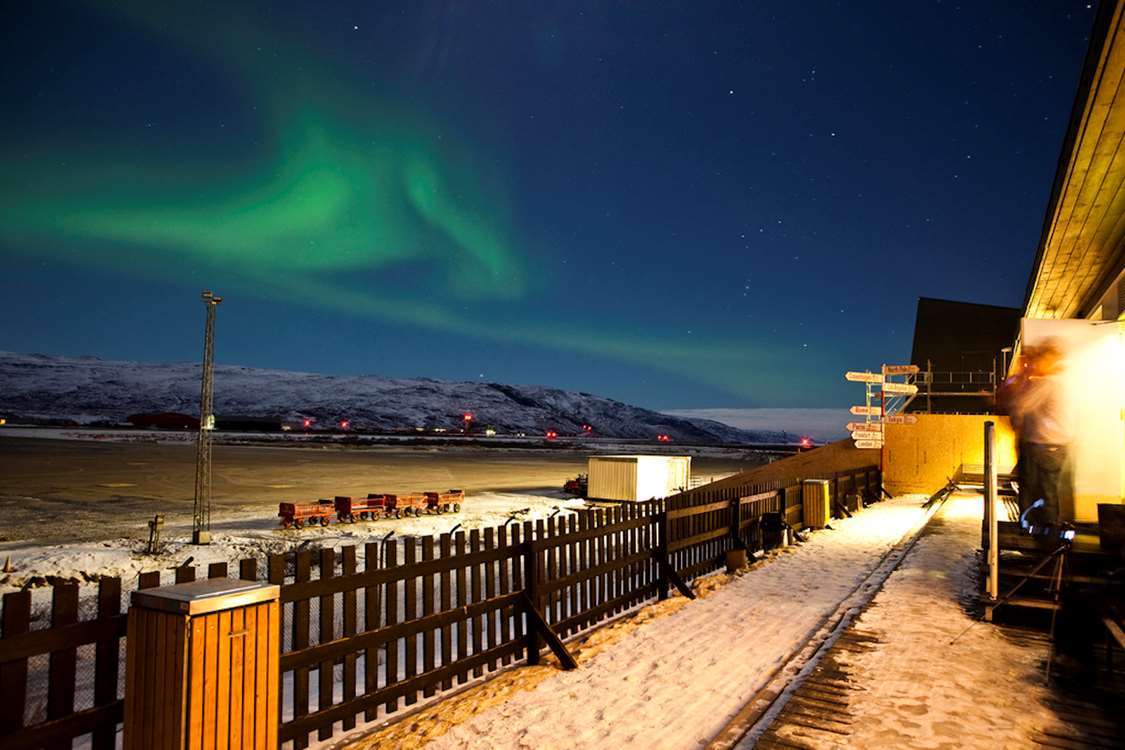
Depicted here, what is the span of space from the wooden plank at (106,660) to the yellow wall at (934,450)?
24398mm

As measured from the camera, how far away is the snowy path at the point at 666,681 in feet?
15.6

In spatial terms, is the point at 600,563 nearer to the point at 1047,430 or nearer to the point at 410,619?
the point at 410,619

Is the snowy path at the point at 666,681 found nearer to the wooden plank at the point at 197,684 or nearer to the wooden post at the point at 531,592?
the wooden post at the point at 531,592

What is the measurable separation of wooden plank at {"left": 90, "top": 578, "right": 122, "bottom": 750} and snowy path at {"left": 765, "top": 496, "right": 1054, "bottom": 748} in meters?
4.15

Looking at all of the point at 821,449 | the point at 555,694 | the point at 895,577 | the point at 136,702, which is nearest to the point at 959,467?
the point at 821,449

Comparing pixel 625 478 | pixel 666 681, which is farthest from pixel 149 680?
pixel 625 478

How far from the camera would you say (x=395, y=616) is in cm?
523

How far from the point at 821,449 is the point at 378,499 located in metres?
16.2

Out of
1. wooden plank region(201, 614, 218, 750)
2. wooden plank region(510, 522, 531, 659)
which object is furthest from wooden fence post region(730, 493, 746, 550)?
wooden plank region(201, 614, 218, 750)

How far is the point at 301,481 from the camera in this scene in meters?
31.1

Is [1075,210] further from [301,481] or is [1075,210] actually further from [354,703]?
[301,481]

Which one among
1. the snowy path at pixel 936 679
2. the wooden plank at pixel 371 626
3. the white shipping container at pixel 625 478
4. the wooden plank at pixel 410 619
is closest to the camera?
the snowy path at pixel 936 679

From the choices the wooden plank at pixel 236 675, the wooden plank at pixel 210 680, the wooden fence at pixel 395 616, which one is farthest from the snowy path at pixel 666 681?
the wooden plank at pixel 210 680

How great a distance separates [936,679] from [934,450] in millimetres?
20117
